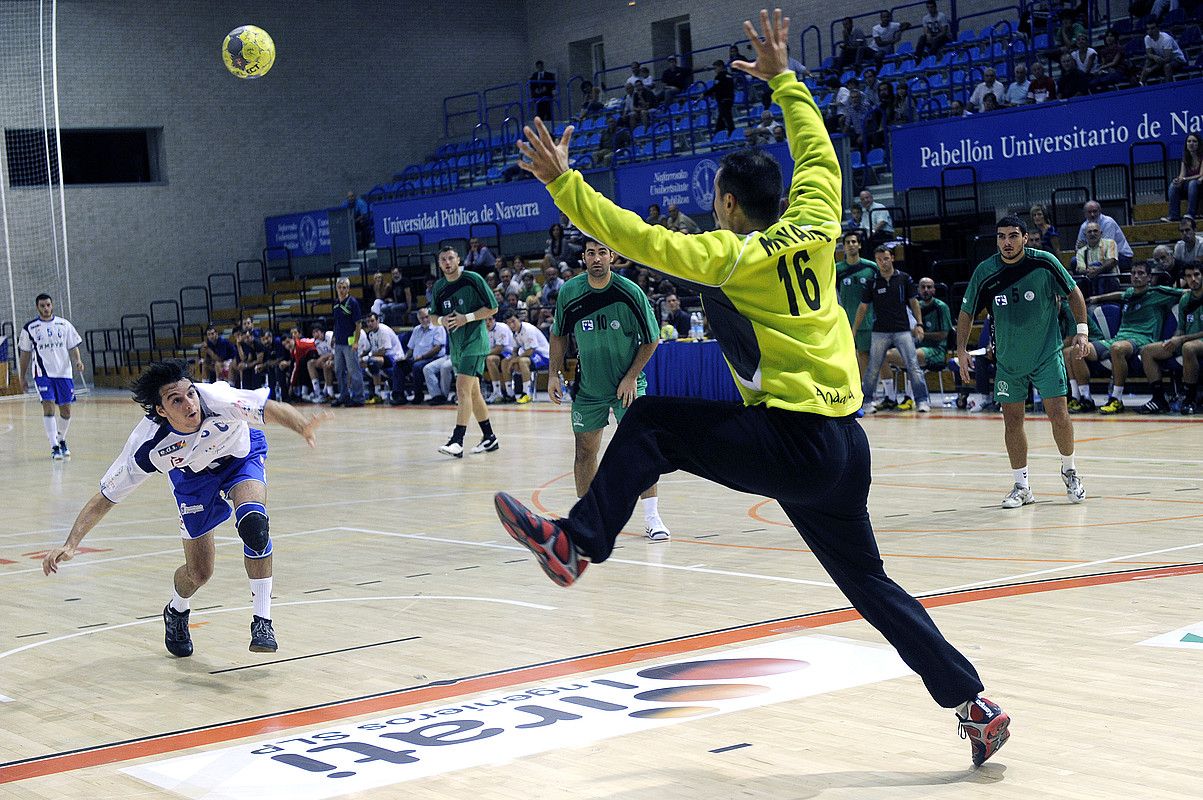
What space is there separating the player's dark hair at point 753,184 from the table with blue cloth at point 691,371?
1413 centimetres

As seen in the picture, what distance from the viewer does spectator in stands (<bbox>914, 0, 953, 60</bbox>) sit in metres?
25.5

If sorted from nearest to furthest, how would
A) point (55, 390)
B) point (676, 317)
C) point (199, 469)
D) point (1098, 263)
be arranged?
point (199, 469), point (1098, 263), point (55, 390), point (676, 317)

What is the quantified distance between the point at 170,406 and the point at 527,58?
36122 millimetres

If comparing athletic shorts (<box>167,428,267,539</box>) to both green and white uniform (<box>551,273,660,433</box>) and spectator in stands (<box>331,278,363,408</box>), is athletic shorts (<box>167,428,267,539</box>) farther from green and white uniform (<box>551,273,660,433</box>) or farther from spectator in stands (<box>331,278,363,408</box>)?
spectator in stands (<box>331,278,363,408</box>)

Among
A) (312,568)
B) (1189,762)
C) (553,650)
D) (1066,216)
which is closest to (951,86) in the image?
(1066,216)

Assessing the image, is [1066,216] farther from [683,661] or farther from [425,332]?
[683,661]

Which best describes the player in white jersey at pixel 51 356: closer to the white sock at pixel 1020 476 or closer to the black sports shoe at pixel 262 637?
the white sock at pixel 1020 476

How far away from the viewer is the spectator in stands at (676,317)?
21219 mm

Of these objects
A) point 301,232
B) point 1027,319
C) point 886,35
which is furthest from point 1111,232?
point 301,232

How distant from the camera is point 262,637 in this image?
22.3ft

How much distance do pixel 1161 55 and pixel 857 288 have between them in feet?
18.5

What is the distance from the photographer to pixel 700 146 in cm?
2767

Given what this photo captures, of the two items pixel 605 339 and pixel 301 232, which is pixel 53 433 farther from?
pixel 301 232

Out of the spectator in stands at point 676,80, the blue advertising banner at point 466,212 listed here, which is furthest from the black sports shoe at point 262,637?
the spectator in stands at point 676,80
